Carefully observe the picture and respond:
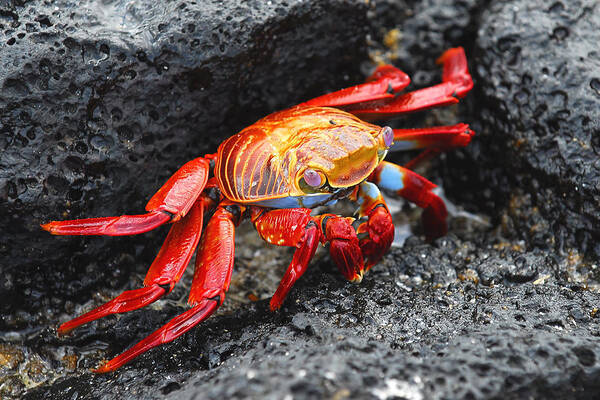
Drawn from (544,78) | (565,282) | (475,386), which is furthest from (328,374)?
(544,78)

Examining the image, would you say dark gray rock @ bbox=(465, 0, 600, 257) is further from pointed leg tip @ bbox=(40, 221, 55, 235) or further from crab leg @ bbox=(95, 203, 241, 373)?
pointed leg tip @ bbox=(40, 221, 55, 235)

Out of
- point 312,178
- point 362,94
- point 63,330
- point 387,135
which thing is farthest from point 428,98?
point 63,330

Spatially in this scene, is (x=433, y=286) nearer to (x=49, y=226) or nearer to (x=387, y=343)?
(x=387, y=343)

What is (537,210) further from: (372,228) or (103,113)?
(103,113)

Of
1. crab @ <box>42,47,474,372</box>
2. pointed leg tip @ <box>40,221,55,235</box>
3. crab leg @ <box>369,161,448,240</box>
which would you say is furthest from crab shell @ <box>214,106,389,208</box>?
pointed leg tip @ <box>40,221,55,235</box>

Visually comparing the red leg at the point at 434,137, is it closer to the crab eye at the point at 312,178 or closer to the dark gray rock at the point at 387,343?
the dark gray rock at the point at 387,343
